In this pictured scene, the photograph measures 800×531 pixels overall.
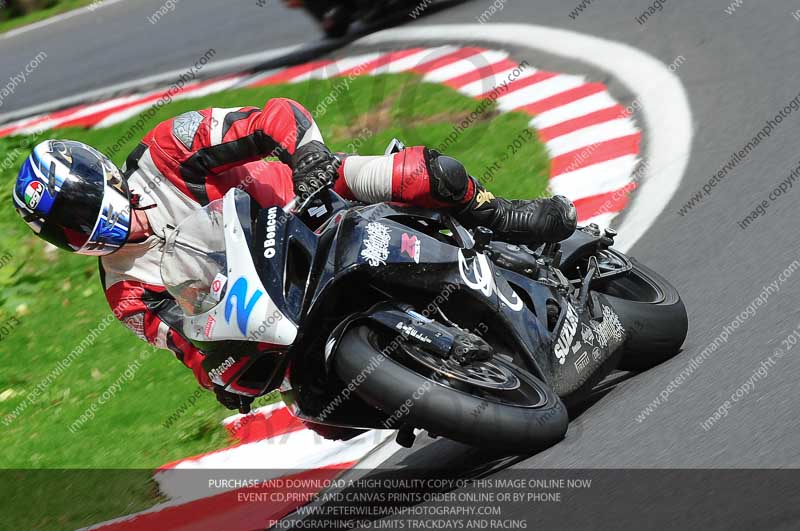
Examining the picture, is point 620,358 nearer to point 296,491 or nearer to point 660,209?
point 296,491

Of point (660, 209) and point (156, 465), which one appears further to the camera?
point (660, 209)

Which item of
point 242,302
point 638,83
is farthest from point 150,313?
point 638,83

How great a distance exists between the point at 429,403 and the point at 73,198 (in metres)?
1.56

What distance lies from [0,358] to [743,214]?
5607 millimetres

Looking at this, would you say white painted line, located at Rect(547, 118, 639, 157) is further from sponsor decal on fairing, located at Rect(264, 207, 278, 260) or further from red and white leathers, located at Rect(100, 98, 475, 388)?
sponsor decal on fairing, located at Rect(264, 207, 278, 260)

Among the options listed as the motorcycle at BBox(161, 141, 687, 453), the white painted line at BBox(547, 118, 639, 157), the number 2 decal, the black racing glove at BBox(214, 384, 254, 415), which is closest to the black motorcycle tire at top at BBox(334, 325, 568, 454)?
the motorcycle at BBox(161, 141, 687, 453)

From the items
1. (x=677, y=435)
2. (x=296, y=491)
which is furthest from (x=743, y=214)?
(x=296, y=491)

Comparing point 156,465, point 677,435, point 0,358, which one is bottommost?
point 0,358

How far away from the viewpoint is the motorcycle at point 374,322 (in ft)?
12.3

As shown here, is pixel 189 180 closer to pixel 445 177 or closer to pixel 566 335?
pixel 445 177

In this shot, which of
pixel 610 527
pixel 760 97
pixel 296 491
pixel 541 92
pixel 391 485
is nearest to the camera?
pixel 610 527

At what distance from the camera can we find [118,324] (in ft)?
27.7

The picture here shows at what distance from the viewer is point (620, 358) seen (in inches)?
191

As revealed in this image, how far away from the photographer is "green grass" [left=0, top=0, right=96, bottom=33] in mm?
18234
